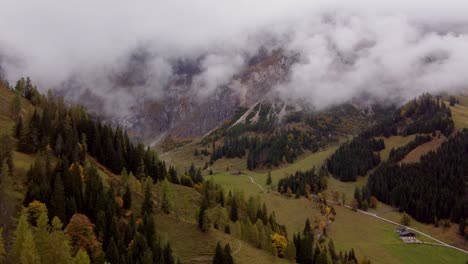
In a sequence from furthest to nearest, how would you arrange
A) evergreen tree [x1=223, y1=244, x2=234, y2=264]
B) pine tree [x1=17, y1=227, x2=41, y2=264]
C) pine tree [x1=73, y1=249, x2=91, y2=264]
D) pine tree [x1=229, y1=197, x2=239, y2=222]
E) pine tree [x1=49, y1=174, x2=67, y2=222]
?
pine tree [x1=229, y1=197, x2=239, y2=222]
evergreen tree [x1=223, y1=244, x2=234, y2=264]
pine tree [x1=49, y1=174, x2=67, y2=222]
pine tree [x1=73, y1=249, x2=91, y2=264]
pine tree [x1=17, y1=227, x2=41, y2=264]

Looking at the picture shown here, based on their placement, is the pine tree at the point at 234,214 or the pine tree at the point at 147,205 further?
the pine tree at the point at 234,214

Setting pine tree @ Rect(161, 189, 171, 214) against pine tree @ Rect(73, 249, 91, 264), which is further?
pine tree @ Rect(161, 189, 171, 214)

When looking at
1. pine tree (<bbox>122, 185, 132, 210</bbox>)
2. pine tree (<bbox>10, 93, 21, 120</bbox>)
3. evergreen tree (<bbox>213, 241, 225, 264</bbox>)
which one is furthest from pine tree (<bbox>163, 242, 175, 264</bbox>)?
pine tree (<bbox>10, 93, 21, 120</bbox>)

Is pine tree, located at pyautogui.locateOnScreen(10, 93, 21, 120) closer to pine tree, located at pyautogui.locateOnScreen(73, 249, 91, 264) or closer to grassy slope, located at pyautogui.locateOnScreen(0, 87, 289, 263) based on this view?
grassy slope, located at pyautogui.locateOnScreen(0, 87, 289, 263)

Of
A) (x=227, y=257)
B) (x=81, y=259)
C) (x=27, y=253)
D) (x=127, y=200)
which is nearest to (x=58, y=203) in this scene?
(x=127, y=200)

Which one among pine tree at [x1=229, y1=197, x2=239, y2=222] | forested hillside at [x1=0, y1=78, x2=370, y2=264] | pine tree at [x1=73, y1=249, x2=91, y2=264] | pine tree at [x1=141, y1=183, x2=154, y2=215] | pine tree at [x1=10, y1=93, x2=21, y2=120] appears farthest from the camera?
pine tree at [x1=229, y1=197, x2=239, y2=222]

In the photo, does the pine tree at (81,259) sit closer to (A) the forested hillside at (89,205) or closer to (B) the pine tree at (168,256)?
(A) the forested hillside at (89,205)

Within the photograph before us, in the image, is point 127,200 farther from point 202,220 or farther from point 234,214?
point 234,214

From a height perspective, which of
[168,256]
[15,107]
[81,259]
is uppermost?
[15,107]

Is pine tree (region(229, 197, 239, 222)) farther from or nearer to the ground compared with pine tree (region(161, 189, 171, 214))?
nearer to the ground

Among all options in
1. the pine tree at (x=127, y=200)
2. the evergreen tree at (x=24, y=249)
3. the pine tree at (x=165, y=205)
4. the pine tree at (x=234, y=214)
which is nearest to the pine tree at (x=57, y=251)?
the evergreen tree at (x=24, y=249)

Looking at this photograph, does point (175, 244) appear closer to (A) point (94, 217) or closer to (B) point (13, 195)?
(A) point (94, 217)

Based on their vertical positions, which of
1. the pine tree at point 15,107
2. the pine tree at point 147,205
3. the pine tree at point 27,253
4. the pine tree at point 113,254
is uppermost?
the pine tree at point 15,107

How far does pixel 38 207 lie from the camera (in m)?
104
